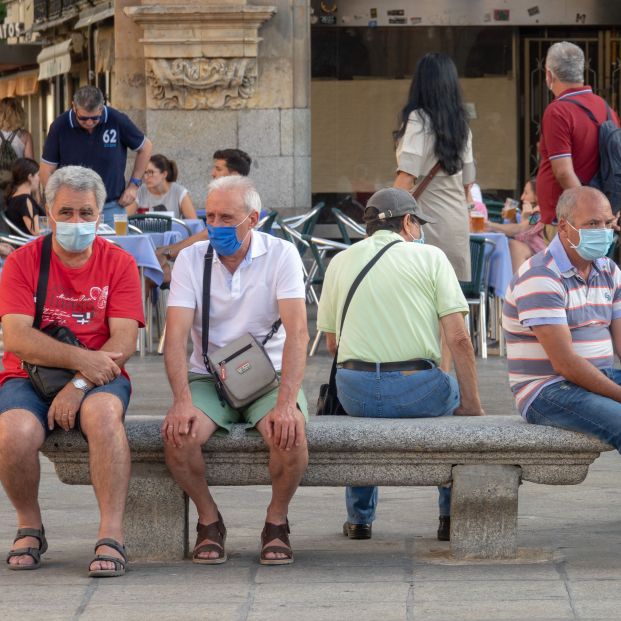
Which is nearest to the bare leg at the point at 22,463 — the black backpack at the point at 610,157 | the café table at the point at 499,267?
the black backpack at the point at 610,157

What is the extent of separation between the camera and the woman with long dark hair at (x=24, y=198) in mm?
12445

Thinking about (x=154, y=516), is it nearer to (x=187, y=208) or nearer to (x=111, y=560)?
(x=111, y=560)

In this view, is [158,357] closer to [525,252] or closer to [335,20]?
[525,252]

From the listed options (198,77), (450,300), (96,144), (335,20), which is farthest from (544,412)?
(335,20)

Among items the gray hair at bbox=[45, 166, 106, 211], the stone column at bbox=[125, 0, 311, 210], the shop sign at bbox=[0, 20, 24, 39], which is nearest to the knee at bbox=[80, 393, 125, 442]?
the gray hair at bbox=[45, 166, 106, 211]

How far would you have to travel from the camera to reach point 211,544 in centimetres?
583

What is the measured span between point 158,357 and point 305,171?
143 inches

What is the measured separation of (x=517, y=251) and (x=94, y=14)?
727 cm

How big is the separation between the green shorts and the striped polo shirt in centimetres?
84

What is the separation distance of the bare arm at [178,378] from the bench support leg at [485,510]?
98cm

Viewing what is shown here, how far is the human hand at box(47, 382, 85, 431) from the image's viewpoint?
19.0 feet

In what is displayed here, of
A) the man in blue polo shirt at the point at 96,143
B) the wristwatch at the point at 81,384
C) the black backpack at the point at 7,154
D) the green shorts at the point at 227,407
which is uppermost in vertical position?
the black backpack at the point at 7,154

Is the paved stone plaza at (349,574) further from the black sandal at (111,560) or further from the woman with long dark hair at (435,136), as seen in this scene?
the woman with long dark hair at (435,136)

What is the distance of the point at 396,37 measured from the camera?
1596 centimetres
